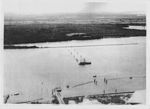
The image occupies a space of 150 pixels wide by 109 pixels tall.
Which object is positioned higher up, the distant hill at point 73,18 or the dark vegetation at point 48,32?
the distant hill at point 73,18

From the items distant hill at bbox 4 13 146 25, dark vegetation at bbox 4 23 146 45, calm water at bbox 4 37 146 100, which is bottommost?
calm water at bbox 4 37 146 100

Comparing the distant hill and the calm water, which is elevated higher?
the distant hill

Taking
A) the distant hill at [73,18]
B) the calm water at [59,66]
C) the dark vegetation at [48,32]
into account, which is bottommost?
the calm water at [59,66]

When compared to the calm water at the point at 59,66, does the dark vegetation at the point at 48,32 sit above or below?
above

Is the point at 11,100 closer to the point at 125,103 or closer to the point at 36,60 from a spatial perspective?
the point at 36,60

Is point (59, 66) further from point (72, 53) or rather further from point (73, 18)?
point (73, 18)

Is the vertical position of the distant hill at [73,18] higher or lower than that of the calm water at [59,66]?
higher
